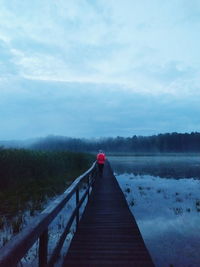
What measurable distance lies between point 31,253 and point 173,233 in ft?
15.0

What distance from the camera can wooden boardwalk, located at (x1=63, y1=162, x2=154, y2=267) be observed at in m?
4.93

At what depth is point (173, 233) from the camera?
8695 millimetres

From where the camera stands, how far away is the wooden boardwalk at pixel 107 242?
16.2ft

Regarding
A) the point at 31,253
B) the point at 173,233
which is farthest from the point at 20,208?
the point at 173,233

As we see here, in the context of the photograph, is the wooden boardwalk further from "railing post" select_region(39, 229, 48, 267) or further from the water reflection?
the water reflection

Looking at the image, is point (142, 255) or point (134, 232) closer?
point (142, 255)

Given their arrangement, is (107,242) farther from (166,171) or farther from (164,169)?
(164,169)

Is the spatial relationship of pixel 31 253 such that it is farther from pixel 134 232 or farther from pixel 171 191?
pixel 171 191

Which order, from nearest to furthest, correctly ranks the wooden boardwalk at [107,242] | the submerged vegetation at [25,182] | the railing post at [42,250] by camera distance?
the railing post at [42,250]
the wooden boardwalk at [107,242]
the submerged vegetation at [25,182]

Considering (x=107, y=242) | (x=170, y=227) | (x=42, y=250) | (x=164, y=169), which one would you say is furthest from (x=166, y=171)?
(x=42, y=250)

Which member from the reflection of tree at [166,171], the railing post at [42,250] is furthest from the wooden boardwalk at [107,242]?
the reflection of tree at [166,171]

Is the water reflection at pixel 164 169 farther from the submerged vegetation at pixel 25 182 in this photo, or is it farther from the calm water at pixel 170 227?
the submerged vegetation at pixel 25 182

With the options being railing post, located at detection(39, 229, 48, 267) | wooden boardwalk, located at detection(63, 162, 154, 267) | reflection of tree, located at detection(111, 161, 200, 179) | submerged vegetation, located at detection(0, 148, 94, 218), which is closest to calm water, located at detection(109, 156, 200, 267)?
wooden boardwalk, located at detection(63, 162, 154, 267)

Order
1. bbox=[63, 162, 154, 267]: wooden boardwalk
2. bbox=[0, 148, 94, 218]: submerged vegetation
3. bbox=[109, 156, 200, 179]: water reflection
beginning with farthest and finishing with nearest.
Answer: bbox=[109, 156, 200, 179]: water reflection
bbox=[0, 148, 94, 218]: submerged vegetation
bbox=[63, 162, 154, 267]: wooden boardwalk
